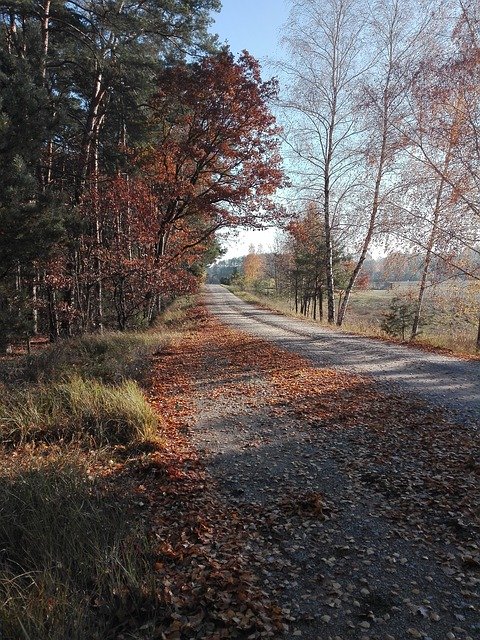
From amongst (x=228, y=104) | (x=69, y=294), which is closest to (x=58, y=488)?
(x=69, y=294)

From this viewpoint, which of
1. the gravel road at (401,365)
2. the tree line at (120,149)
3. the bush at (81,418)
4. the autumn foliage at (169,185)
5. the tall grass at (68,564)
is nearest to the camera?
the tall grass at (68,564)

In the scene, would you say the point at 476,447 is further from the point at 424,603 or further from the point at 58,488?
the point at 58,488

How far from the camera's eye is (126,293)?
732 inches

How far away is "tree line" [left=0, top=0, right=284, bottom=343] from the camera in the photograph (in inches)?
376

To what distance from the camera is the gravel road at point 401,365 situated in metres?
6.50

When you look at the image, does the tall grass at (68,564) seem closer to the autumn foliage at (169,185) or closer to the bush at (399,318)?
the autumn foliage at (169,185)

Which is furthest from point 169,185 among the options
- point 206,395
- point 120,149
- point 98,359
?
point 206,395

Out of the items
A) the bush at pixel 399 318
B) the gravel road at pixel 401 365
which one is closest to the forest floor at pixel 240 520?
the gravel road at pixel 401 365

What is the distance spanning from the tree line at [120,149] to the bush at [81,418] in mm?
4097

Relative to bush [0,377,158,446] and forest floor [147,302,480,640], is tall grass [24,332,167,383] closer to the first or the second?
bush [0,377,158,446]

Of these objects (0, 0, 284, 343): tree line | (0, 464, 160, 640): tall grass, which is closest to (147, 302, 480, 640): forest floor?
(0, 464, 160, 640): tall grass

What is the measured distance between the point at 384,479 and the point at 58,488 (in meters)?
3.21

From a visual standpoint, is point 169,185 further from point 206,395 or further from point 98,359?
point 206,395

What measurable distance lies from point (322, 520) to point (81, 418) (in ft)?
12.1
